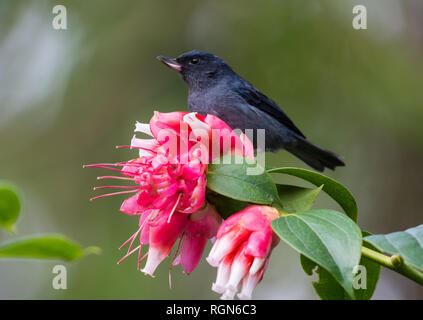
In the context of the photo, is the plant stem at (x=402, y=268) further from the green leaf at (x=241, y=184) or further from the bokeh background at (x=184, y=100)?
the bokeh background at (x=184, y=100)

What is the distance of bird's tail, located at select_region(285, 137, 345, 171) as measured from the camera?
4.74m

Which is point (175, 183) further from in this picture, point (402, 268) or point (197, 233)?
point (402, 268)

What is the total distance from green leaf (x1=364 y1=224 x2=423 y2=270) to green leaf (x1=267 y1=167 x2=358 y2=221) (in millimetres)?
248

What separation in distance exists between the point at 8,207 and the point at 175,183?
75cm

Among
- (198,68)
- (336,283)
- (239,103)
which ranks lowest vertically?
(336,283)

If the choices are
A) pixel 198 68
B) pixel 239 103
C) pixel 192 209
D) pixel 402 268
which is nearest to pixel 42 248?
pixel 192 209

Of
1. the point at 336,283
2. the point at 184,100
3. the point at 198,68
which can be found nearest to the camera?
the point at 336,283

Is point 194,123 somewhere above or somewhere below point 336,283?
above

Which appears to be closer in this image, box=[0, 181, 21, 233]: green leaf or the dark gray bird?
box=[0, 181, 21, 233]: green leaf

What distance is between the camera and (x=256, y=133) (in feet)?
14.0

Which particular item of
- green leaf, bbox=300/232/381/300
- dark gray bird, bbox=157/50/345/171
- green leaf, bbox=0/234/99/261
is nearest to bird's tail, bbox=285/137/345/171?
dark gray bird, bbox=157/50/345/171

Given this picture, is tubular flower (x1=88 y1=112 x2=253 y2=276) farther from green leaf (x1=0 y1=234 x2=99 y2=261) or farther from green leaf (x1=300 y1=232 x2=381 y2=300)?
green leaf (x1=0 y1=234 x2=99 y2=261)

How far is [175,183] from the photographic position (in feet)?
5.06

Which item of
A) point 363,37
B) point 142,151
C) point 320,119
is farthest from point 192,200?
point 363,37
